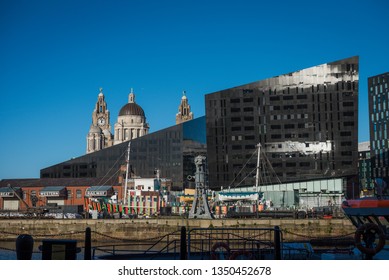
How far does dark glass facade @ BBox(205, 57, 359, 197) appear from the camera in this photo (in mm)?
72125

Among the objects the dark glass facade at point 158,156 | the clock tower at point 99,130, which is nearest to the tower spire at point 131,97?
the clock tower at point 99,130

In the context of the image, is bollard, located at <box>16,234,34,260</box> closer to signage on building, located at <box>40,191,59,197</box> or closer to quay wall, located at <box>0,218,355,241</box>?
quay wall, located at <box>0,218,355,241</box>

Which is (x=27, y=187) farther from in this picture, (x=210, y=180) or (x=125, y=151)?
(x=210, y=180)

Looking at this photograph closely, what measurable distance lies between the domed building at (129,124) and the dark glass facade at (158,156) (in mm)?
69507

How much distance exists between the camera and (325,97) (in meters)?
72.2

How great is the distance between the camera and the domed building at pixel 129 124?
156 meters

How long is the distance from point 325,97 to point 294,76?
4153 millimetres

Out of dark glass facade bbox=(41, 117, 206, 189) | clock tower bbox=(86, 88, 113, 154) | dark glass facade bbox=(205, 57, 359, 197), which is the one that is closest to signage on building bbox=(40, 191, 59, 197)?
dark glass facade bbox=(41, 117, 206, 189)

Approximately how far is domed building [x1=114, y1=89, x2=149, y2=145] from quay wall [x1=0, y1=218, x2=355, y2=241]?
10326 centimetres

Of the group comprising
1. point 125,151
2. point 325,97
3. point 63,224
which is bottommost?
point 63,224

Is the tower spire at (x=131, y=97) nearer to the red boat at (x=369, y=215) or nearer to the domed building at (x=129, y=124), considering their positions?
the domed building at (x=129, y=124)
